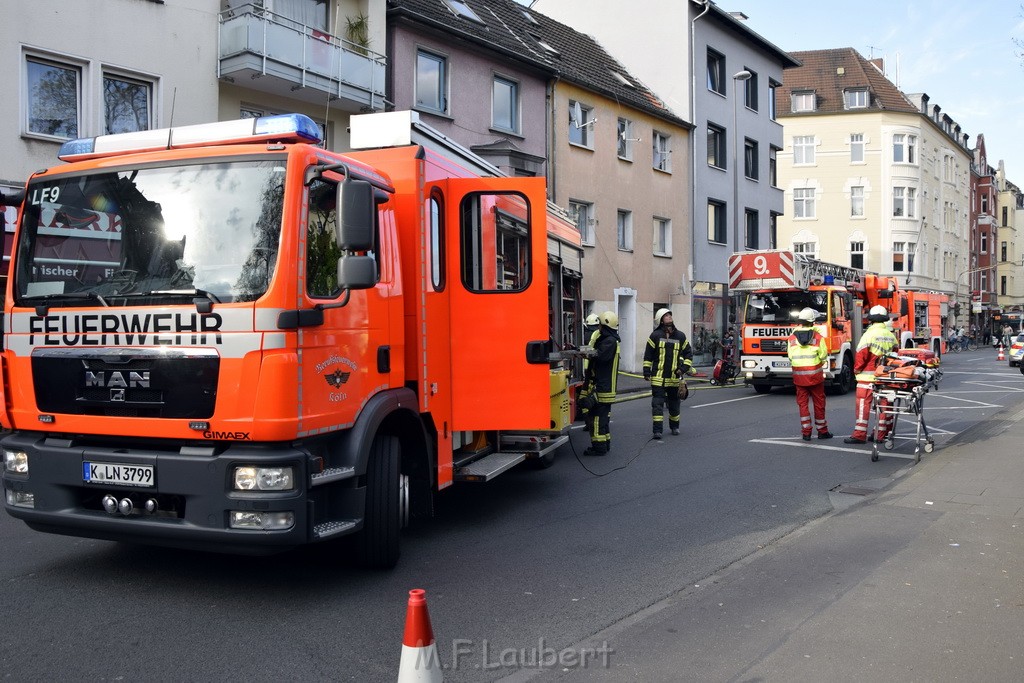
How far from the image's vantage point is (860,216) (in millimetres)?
54719

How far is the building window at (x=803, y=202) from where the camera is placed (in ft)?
182

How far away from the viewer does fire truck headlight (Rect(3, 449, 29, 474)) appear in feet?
16.9

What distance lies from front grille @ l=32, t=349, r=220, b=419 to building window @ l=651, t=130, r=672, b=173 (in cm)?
2642

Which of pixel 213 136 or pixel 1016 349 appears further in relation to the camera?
pixel 1016 349

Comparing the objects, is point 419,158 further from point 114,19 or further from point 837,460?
point 114,19

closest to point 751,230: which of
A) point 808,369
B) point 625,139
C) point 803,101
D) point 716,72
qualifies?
point 716,72

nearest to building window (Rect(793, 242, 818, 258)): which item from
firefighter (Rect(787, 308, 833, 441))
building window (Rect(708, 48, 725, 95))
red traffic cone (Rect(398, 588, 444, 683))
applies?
building window (Rect(708, 48, 725, 95))

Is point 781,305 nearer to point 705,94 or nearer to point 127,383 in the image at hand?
point 705,94

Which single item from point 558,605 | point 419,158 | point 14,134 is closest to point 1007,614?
point 558,605

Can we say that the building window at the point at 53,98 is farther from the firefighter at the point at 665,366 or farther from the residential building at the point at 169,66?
the firefighter at the point at 665,366

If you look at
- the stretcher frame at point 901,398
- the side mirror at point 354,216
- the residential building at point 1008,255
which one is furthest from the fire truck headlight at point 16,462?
the residential building at point 1008,255

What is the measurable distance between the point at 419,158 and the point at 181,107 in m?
10.9

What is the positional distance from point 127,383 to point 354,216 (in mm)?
1538

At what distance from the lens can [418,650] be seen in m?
3.12
